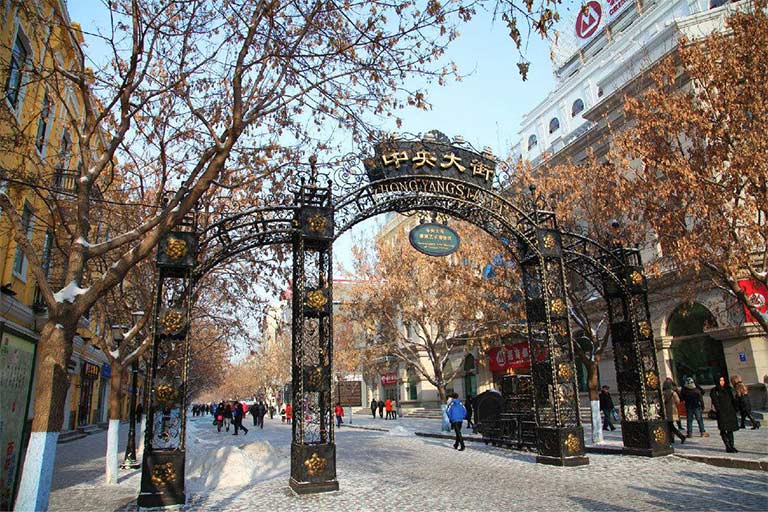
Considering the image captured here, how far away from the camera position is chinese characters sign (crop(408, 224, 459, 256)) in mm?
11352

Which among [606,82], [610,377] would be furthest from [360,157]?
[606,82]

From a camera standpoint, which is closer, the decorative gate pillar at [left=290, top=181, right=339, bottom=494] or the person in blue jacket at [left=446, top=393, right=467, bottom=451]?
the decorative gate pillar at [left=290, top=181, right=339, bottom=494]

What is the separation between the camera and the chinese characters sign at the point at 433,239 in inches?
447

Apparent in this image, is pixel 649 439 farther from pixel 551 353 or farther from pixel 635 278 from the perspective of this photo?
pixel 635 278

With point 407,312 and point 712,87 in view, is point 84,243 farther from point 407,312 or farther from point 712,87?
point 407,312

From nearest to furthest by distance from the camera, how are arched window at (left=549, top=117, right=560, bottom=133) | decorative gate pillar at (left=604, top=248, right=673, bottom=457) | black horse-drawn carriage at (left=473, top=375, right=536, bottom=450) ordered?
decorative gate pillar at (left=604, top=248, right=673, bottom=457) → black horse-drawn carriage at (left=473, top=375, right=536, bottom=450) → arched window at (left=549, top=117, right=560, bottom=133)

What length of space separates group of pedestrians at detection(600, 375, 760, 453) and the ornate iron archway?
1.30m

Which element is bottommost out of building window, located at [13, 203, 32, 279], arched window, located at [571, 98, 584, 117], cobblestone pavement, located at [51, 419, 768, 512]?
cobblestone pavement, located at [51, 419, 768, 512]

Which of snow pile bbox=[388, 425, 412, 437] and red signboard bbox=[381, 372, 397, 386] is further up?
red signboard bbox=[381, 372, 397, 386]

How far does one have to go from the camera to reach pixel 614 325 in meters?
13.1

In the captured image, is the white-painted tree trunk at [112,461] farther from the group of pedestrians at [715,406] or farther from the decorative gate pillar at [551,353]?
the group of pedestrians at [715,406]

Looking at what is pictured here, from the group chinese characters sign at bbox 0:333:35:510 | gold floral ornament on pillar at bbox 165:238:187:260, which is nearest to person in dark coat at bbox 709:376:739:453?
gold floral ornament on pillar at bbox 165:238:187:260

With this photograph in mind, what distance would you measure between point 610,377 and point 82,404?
26442 mm

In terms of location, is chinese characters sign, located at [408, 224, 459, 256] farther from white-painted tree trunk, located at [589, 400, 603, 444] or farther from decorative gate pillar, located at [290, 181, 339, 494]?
white-painted tree trunk, located at [589, 400, 603, 444]
